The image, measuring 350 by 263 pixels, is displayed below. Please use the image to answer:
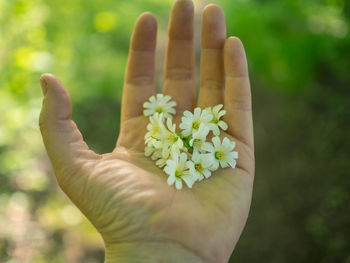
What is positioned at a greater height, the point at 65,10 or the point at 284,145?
the point at 65,10

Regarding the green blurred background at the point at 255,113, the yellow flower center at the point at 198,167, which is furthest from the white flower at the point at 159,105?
the green blurred background at the point at 255,113

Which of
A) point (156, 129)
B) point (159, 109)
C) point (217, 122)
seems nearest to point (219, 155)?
point (217, 122)

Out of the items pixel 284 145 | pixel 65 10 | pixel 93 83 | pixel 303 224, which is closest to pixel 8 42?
pixel 65 10

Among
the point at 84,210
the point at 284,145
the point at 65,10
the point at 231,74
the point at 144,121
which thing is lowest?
the point at 284,145

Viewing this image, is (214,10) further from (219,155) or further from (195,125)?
(219,155)

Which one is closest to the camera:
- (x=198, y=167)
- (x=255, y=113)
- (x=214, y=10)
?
(x=198, y=167)

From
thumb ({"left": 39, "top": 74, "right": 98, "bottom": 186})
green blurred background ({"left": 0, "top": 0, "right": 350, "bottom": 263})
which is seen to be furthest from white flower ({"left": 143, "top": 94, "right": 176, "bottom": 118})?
green blurred background ({"left": 0, "top": 0, "right": 350, "bottom": 263})

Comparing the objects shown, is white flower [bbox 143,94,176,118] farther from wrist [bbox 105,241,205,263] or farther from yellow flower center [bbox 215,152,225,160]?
wrist [bbox 105,241,205,263]

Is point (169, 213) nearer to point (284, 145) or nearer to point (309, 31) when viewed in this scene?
point (284, 145)
